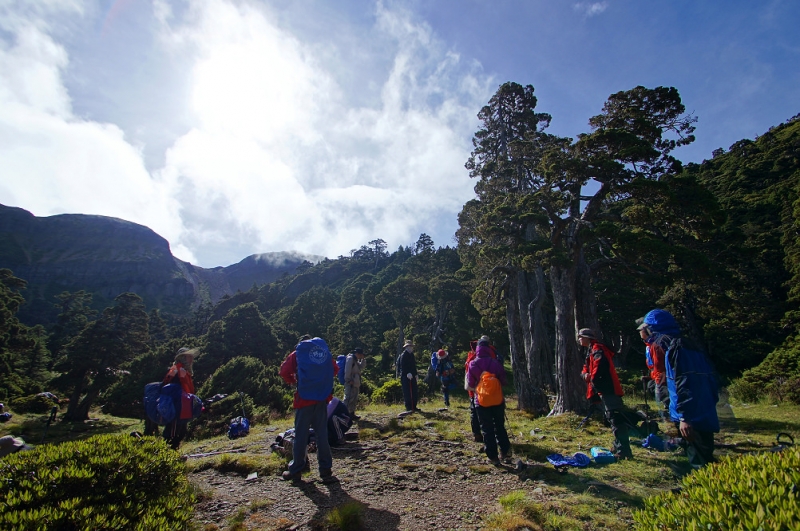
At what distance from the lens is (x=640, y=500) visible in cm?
373

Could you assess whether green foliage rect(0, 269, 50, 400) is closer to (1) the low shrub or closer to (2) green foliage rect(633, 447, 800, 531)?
(2) green foliage rect(633, 447, 800, 531)

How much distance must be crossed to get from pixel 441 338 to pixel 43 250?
130732 millimetres

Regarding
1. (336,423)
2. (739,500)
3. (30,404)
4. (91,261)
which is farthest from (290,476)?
(91,261)

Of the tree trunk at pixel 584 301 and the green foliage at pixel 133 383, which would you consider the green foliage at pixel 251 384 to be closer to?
the green foliage at pixel 133 383

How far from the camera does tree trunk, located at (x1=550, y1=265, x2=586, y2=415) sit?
381 inches

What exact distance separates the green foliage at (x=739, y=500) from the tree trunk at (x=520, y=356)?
432 inches

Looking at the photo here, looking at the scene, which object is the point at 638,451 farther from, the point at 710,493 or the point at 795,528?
the point at 795,528

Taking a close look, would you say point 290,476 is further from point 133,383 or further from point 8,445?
point 133,383

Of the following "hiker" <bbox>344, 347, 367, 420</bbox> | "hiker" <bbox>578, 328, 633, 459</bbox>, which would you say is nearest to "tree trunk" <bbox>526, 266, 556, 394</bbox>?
"hiker" <bbox>344, 347, 367, 420</bbox>

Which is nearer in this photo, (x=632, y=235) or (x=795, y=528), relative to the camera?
(x=795, y=528)

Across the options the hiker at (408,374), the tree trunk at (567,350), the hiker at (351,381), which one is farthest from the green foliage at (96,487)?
the tree trunk at (567,350)

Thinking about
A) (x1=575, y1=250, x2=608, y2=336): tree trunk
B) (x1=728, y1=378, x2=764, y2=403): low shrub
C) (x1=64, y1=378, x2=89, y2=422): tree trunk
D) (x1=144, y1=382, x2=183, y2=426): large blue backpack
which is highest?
(x1=575, y1=250, x2=608, y2=336): tree trunk

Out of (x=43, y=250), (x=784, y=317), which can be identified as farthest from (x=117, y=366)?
(x=43, y=250)

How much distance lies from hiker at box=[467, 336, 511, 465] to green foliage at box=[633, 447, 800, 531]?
9.82 ft
